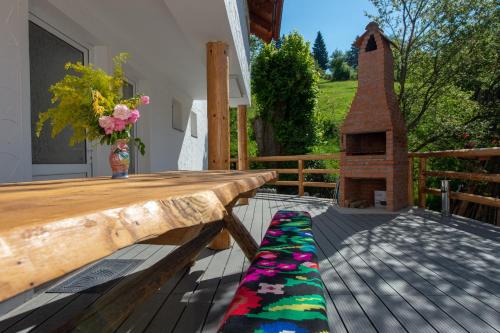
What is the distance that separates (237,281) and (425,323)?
1.20 m

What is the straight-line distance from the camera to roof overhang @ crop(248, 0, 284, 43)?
25.6 ft

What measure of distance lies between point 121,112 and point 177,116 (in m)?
4.75

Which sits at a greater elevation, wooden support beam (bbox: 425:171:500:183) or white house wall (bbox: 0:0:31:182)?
white house wall (bbox: 0:0:31:182)

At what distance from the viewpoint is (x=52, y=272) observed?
1.27 ft

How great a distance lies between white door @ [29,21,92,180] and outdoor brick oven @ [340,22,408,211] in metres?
4.41

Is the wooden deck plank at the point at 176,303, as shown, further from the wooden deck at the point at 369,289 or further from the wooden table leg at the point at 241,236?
the wooden table leg at the point at 241,236

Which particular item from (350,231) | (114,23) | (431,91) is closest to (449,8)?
(431,91)

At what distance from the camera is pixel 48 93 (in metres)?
2.80

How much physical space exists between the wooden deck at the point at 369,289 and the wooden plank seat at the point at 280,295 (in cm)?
52

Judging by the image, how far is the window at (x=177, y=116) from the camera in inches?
242

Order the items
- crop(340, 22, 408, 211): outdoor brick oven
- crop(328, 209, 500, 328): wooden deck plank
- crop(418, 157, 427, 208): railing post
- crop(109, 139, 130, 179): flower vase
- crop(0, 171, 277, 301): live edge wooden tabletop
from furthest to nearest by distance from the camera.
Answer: crop(418, 157, 427, 208): railing post → crop(340, 22, 408, 211): outdoor brick oven → crop(328, 209, 500, 328): wooden deck plank → crop(109, 139, 130, 179): flower vase → crop(0, 171, 277, 301): live edge wooden tabletop

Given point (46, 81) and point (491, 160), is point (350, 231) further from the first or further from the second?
point (491, 160)

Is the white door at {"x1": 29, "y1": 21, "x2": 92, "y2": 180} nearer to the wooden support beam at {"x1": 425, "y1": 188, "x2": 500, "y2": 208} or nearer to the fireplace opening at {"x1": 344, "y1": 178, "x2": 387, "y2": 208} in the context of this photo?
the fireplace opening at {"x1": 344, "y1": 178, "x2": 387, "y2": 208}

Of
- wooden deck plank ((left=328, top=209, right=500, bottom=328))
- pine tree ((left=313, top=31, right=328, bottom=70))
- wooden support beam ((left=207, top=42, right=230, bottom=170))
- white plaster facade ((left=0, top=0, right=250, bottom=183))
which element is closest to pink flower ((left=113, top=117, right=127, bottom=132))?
white plaster facade ((left=0, top=0, right=250, bottom=183))
